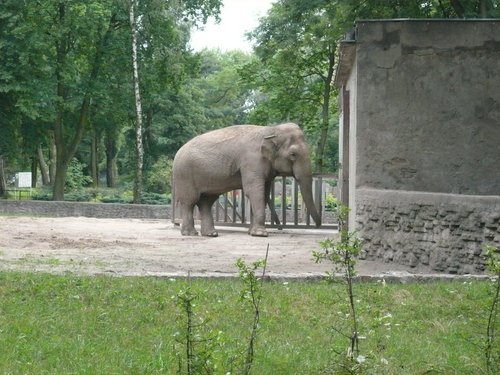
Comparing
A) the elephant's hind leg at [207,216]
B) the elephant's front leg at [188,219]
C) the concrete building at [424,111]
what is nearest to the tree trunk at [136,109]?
the elephant's hind leg at [207,216]

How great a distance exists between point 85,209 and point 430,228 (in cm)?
2169

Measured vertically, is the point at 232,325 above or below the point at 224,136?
below

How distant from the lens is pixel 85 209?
32312 millimetres

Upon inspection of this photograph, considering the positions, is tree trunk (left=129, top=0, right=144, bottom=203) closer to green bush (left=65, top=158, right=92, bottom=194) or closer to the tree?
the tree

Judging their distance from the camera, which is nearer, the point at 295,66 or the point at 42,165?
the point at 295,66

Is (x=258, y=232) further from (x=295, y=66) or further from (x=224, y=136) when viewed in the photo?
(x=295, y=66)

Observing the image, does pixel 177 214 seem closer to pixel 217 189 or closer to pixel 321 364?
pixel 217 189

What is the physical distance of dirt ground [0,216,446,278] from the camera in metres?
11.9

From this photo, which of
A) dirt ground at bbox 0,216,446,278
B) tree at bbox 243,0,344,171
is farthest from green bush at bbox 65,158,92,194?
dirt ground at bbox 0,216,446,278

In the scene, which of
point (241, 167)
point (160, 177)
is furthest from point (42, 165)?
point (241, 167)

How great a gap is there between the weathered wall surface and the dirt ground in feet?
6.10

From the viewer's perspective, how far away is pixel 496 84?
14.2 m

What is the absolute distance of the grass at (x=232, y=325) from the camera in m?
6.86

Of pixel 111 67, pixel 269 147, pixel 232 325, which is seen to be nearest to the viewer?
pixel 232 325
